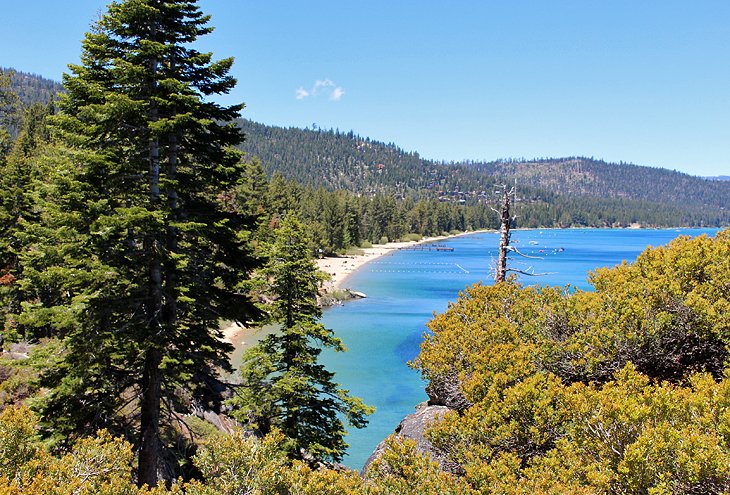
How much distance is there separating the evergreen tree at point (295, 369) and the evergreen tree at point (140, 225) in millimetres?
3905

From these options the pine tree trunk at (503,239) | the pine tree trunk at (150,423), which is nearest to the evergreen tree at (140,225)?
the pine tree trunk at (150,423)

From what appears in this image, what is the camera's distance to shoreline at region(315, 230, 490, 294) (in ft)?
242

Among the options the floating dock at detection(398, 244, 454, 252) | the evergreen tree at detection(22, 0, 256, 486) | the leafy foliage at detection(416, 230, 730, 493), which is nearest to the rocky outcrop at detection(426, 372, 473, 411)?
the leafy foliage at detection(416, 230, 730, 493)

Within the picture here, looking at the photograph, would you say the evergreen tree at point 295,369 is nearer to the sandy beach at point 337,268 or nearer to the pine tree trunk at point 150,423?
the sandy beach at point 337,268

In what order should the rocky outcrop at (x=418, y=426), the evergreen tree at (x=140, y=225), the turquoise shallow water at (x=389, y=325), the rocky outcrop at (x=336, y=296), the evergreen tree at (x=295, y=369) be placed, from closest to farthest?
the evergreen tree at (x=140, y=225) < the rocky outcrop at (x=418, y=426) < the evergreen tree at (x=295, y=369) < the turquoise shallow water at (x=389, y=325) < the rocky outcrop at (x=336, y=296)

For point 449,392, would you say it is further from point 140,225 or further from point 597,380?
point 140,225

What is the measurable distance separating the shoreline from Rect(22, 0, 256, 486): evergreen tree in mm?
45048

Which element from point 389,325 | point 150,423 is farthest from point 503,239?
point 389,325

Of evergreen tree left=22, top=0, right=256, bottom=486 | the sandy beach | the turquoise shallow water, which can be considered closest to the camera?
evergreen tree left=22, top=0, right=256, bottom=486

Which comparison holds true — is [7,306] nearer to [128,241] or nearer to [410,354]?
[128,241]

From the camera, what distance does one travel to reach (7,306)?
2725cm

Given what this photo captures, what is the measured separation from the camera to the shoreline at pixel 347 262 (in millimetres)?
73819

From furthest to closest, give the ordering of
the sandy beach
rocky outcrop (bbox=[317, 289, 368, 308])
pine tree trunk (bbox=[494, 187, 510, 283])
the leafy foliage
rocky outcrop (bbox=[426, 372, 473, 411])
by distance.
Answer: rocky outcrop (bbox=[317, 289, 368, 308]) → the sandy beach → pine tree trunk (bbox=[494, 187, 510, 283]) → rocky outcrop (bbox=[426, 372, 473, 411]) → the leafy foliage

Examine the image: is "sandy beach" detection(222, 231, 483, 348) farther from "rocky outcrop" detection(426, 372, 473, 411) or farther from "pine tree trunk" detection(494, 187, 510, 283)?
"pine tree trunk" detection(494, 187, 510, 283)
